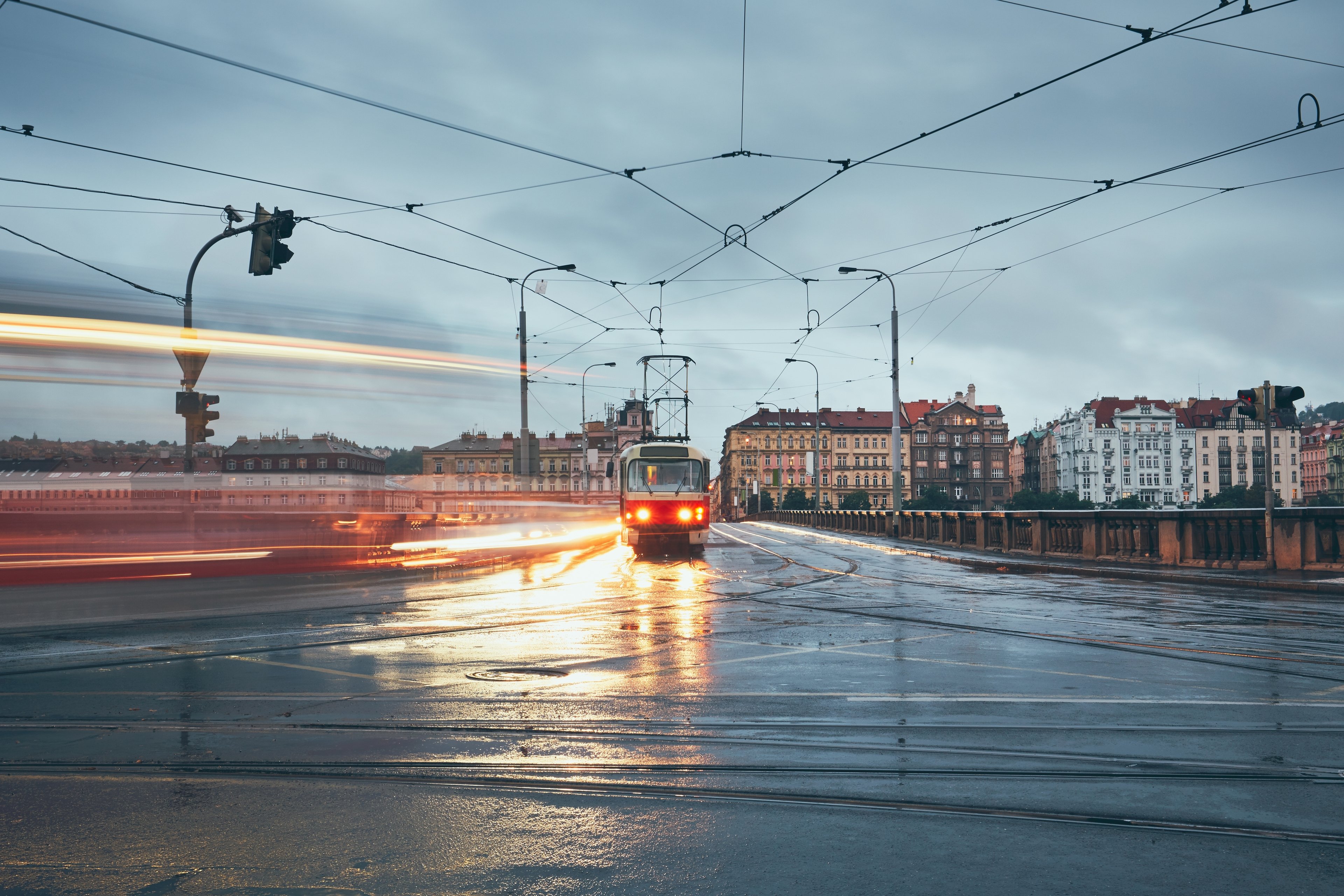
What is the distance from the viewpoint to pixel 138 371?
704 inches

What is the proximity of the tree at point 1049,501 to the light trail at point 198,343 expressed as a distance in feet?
332

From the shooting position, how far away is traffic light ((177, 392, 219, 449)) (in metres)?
18.5

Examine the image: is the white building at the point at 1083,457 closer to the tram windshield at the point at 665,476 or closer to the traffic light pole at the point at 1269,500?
the tram windshield at the point at 665,476

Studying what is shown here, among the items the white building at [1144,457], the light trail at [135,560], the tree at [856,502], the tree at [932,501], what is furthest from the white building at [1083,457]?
the light trail at [135,560]

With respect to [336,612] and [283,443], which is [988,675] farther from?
[283,443]

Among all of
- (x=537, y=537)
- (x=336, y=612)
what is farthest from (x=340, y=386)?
(x=537, y=537)

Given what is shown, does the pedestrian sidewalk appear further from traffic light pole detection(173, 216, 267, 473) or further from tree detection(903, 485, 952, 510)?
tree detection(903, 485, 952, 510)

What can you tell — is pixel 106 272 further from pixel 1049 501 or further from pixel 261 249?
pixel 1049 501

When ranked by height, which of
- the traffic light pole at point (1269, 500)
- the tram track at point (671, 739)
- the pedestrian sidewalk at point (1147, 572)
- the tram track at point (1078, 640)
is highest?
the traffic light pole at point (1269, 500)

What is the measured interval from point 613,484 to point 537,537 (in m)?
13.9

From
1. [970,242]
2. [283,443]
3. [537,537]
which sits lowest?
[537,537]

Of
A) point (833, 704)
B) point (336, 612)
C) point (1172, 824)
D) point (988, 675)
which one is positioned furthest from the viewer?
point (336, 612)

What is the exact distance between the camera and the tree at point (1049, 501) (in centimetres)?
11319

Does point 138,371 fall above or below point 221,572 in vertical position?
above
